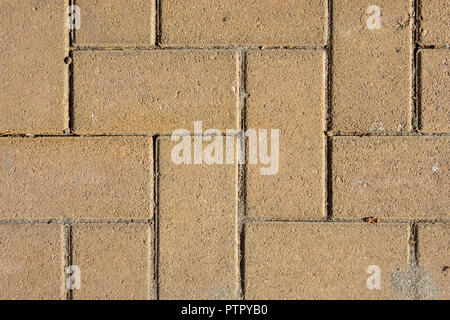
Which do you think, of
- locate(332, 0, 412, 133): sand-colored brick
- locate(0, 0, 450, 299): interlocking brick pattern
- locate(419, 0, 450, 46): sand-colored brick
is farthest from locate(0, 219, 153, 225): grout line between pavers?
locate(419, 0, 450, 46): sand-colored brick

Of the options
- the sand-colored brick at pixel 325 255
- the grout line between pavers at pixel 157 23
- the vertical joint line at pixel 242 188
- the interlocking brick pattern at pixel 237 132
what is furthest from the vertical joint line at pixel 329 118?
the grout line between pavers at pixel 157 23

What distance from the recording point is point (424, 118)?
196 cm

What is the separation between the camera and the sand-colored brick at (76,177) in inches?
77.5

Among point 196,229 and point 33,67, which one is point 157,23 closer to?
point 33,67

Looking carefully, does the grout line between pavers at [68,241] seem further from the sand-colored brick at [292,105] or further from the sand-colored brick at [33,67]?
the sand-colored brick at [292,105]

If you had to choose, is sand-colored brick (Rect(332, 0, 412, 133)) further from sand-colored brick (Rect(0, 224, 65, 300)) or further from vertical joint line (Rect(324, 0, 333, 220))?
sand-colored brick (Rect(0, 224, 65, 300))

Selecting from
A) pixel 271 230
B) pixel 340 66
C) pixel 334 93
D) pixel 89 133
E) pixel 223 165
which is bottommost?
pixel 271 230

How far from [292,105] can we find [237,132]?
283 mm

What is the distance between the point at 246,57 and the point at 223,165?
0.51 m

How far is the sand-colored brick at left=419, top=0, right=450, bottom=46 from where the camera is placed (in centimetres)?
195

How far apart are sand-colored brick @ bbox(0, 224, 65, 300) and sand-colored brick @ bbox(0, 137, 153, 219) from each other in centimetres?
7

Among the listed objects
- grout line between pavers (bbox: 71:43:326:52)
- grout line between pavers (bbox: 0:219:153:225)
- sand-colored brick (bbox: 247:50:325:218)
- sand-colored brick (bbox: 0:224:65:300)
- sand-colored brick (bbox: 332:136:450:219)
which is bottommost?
sand-colored brick (bbox: 0:224:65:300)
